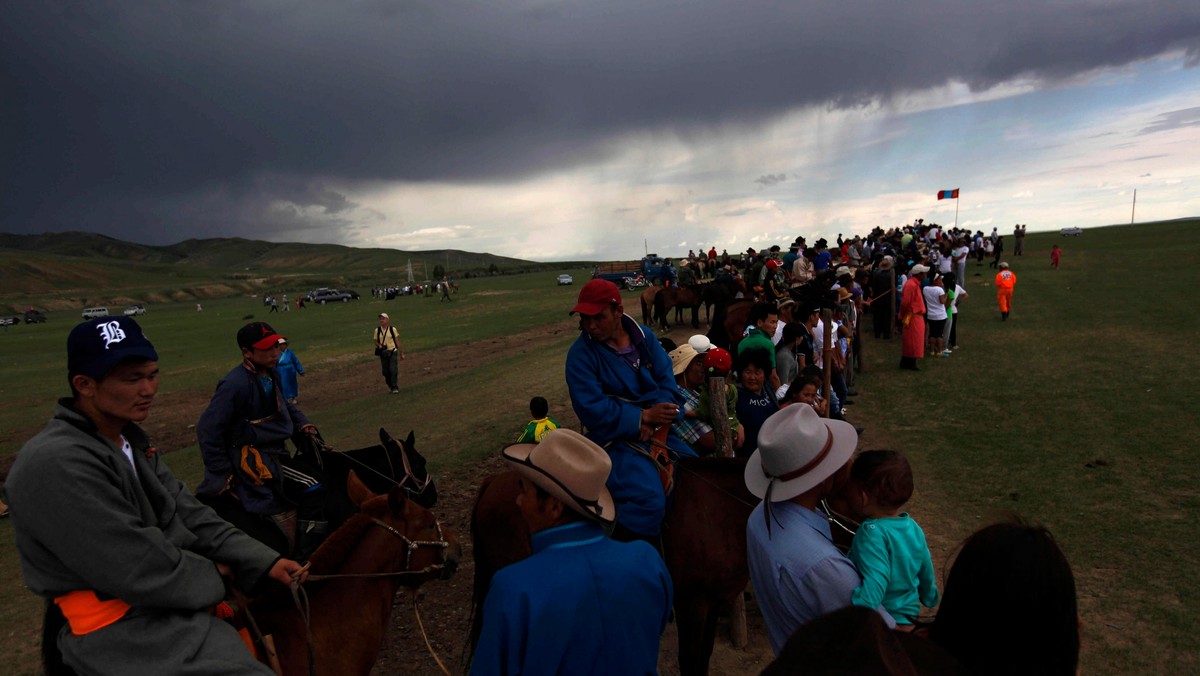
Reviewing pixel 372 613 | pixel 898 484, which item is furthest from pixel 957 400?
pixel 372 613

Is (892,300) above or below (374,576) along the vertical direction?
above

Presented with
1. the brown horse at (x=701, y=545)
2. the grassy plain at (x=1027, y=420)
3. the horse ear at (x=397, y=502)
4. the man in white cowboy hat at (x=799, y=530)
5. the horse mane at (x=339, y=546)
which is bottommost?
the grassy plain at (x=1027, y=420)

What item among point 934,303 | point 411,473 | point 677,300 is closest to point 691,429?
point 411,473

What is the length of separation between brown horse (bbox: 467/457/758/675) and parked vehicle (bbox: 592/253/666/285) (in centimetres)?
3277

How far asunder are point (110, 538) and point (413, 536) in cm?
181

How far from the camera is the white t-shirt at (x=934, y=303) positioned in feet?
41.9

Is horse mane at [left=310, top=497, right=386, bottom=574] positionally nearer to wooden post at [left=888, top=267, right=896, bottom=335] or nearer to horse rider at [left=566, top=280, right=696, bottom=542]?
horse rider at [left=566, top=280, right=696, bottom=542]

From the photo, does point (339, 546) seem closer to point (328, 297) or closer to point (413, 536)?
point (413, 536)

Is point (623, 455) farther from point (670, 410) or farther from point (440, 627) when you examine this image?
point (440, 627)

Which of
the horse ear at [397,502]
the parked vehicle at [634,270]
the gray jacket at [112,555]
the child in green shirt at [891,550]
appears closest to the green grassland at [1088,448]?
the child in green shirt at [891,550]

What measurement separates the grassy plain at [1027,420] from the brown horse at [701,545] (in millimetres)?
1767

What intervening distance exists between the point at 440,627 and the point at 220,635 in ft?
9.87

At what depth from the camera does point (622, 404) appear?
3.80 m

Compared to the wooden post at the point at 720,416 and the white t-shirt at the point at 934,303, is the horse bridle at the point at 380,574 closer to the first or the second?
the wooden post at the point at 720,416
